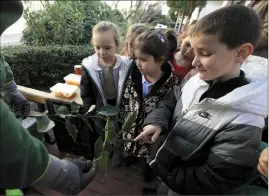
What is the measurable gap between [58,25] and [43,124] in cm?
228

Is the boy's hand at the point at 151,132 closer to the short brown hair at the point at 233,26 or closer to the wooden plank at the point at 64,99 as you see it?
the short brown hair at the point at 233,26

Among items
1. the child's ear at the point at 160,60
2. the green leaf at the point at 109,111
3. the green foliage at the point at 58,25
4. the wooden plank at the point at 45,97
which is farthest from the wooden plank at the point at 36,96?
the green foliage at the point at 58,25

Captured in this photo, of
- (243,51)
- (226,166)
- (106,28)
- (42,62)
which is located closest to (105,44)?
(106,28)

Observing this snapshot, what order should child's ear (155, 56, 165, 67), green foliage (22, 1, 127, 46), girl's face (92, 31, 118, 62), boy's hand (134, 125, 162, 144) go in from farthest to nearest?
green foliage (22, 1, 127, 46)
girl's face (92, 31, 118, 62)
child's ear (155, 56, 165, 67)
boy's hand (134, 125, 162, 144)

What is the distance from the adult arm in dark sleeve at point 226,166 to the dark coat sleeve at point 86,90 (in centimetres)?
97

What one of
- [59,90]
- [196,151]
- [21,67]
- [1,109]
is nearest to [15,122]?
[1,109]

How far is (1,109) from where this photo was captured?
584 mm

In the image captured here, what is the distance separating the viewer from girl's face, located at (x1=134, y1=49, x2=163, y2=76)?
1.64 meters

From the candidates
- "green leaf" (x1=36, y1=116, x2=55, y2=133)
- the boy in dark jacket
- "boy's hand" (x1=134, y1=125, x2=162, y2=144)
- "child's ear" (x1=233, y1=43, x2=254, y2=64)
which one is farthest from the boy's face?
"green leaf" (x1=36, y1=116, x2=55, y2=133)

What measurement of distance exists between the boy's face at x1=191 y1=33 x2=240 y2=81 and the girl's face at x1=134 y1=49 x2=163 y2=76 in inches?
20.0

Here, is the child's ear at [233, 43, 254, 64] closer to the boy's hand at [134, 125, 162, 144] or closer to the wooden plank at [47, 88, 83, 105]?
the boy's hand at [134, 125, 162, 144]

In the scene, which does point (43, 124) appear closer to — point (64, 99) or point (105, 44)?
point (64, 99)

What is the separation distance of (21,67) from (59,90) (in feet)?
3.39

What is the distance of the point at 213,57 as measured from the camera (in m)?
1.11
